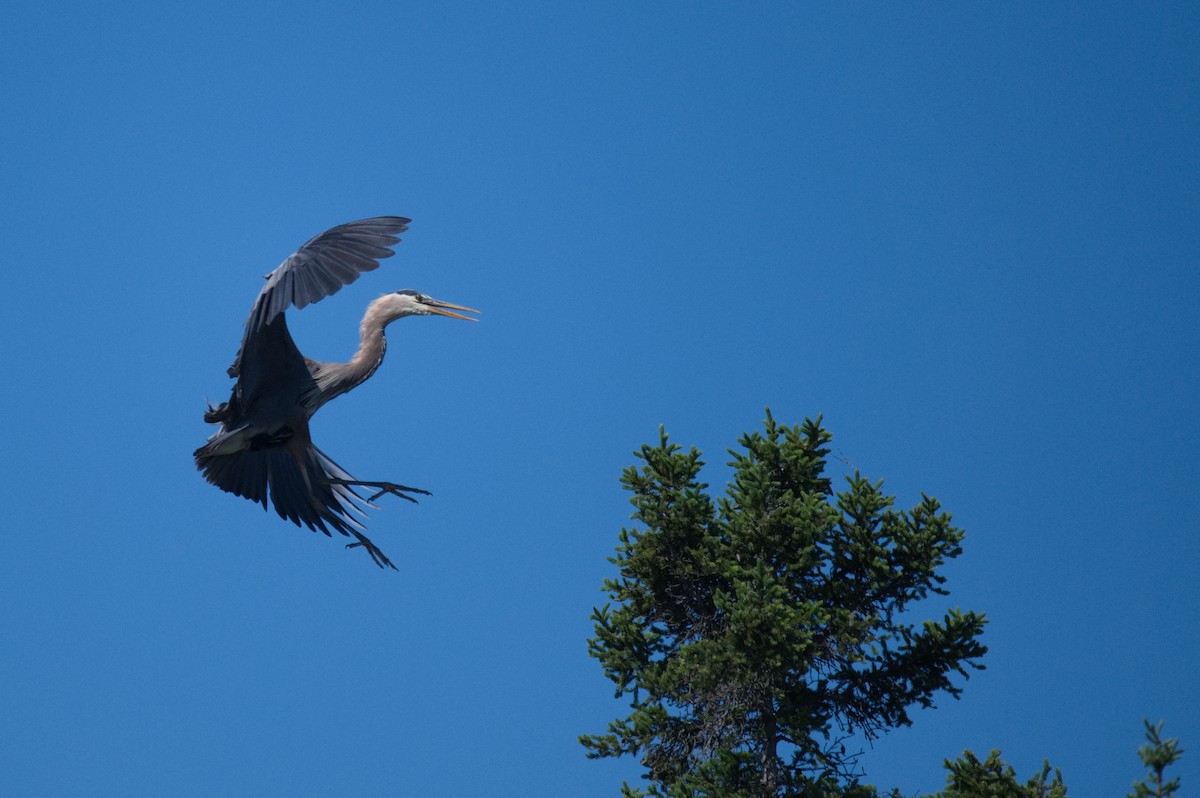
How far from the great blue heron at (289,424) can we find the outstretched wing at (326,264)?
457mm

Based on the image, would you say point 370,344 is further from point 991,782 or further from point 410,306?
point 991,782

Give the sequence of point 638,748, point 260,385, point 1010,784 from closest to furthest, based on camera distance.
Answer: point 1010,784 < point 638,748 < point 260,385

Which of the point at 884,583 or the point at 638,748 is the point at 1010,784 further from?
the point at 638,748

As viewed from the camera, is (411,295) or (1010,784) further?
Result: (411,295)

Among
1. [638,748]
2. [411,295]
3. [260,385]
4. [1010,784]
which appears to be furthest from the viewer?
[411,295]

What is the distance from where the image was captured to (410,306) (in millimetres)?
12000

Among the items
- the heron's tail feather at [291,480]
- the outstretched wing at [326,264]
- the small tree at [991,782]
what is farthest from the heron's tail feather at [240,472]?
the small tree at [991,782]

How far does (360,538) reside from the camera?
10.8 meters

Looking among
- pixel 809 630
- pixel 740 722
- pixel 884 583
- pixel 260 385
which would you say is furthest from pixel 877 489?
pixel 260 385

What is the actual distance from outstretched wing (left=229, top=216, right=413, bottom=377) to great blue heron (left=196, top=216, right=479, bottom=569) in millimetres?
457

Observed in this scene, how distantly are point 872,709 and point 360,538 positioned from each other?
4567mm

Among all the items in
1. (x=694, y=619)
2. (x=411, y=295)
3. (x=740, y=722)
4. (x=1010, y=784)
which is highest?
(x=411, y=295)

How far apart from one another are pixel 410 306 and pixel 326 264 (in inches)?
117

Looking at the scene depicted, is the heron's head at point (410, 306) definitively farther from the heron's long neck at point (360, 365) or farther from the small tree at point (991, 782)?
the small tree at point (991, 782)
